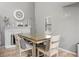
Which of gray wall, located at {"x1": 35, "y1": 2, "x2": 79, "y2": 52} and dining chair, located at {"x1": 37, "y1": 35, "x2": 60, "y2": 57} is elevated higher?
gray wall, located at {"x1": 35, "y1": 2, "x2": 79, "y2": 52}

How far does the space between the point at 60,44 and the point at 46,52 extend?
25cm

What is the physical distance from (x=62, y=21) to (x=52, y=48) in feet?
1.46

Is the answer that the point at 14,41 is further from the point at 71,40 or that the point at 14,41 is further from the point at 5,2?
the point at 71,40

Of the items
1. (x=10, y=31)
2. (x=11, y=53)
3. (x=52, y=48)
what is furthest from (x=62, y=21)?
(x=11, y=53)

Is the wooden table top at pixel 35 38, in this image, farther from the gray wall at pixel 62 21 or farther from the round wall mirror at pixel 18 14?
the round wall mirror at pixel 18 14

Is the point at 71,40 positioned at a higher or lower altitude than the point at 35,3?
lower

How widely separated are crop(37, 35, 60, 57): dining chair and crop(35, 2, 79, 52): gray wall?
0.08 meters

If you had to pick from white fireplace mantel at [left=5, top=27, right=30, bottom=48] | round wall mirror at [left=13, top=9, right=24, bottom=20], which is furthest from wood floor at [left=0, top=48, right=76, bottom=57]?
round wall mirror at [left=13, top=9, right=24, bottom=20]

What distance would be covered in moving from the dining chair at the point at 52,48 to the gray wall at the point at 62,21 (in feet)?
0.26

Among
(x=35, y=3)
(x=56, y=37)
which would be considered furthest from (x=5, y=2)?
(x=56, y=37)

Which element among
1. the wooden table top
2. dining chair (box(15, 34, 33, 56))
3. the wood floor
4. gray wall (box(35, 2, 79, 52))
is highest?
gray wall (box(35, 2, 79, 52))

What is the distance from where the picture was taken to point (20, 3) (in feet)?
6.23

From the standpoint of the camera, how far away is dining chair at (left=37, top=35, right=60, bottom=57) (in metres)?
1.90

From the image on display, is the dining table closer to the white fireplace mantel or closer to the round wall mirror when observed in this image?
the white fireplace mantel
